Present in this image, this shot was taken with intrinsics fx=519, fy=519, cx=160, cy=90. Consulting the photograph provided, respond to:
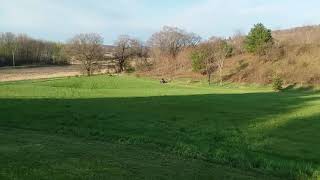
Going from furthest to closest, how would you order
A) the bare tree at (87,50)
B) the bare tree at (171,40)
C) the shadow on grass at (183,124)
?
the bare tree at (171,40), the bare tree at (87,50), the shadow on grass at (183,124)

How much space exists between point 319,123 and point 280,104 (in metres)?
13.1

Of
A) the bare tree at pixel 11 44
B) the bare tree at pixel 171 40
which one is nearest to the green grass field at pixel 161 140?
the bare tree at pixel 171 40

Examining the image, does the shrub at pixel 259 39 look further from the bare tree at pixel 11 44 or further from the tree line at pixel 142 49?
the bare tree at pixel 11 44

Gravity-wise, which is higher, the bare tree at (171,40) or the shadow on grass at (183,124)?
the bare tree at (171,40)

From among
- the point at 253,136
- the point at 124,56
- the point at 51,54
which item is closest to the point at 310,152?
the point at 253,136

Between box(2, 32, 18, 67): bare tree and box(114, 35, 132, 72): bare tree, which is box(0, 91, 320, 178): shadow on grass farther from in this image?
box(2, 32, 18, 67): bare tree

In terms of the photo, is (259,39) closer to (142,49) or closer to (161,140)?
(142,49)

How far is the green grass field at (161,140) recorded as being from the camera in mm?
12016

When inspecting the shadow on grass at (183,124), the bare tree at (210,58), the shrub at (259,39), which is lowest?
the shadow on grass at (183,124)

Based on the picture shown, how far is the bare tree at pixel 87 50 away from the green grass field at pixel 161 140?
91.6 meters

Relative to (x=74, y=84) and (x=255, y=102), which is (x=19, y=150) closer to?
(x=255, y=102)

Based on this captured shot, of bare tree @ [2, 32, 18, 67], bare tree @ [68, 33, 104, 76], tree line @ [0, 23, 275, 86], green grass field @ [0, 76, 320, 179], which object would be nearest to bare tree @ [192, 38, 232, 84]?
tree line @ [0, 23, 275, 86]

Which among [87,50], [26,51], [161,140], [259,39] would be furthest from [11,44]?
[161,140]

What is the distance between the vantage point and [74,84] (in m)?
81.6
